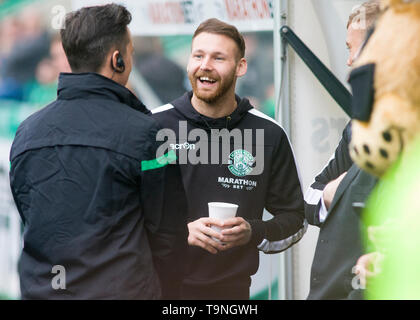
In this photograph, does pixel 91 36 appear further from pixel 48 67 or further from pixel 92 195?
pixel 48 67

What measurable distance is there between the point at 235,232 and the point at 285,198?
0.44m

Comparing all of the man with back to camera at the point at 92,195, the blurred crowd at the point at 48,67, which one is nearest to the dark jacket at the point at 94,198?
the man with back to camera at the point at 92,195

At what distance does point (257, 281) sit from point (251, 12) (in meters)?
1.33

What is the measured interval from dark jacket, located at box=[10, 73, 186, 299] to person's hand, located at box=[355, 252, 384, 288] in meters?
0.51

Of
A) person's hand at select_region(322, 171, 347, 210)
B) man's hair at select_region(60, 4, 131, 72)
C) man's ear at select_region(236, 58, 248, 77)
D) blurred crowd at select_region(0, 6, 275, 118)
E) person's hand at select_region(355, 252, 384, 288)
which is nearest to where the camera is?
person's hand at select_region(355, 252, 384, 288)

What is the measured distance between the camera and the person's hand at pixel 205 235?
2049mm

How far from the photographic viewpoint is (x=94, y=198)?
1.47 m

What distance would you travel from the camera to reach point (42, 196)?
1.52 m

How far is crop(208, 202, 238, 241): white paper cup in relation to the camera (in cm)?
198

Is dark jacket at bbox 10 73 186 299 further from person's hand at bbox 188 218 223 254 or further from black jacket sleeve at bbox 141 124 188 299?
person's hand at bbox 188 218 223 254

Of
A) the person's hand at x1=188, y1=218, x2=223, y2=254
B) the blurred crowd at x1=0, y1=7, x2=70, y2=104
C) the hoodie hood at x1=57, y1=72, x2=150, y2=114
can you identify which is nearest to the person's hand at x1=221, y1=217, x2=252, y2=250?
the person's hand at x1=188, y1=218, x2=223, y2=254

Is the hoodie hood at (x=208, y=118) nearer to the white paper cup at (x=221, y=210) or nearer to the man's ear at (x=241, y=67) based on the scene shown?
the man's ear at (x=241, y=67)
